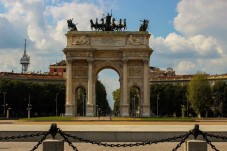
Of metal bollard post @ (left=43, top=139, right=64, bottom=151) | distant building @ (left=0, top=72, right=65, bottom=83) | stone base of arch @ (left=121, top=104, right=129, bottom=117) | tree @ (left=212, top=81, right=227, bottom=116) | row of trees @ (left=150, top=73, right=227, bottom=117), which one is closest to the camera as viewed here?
metal bollard post @ (left=43, top=139, right=64, bottom=151)

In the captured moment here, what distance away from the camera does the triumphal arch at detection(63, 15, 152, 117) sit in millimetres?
85250

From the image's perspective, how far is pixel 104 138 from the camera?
27.5m

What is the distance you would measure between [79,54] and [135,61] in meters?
10.7

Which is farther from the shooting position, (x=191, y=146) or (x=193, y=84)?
(x=193, y=84)

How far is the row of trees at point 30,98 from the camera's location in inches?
4464

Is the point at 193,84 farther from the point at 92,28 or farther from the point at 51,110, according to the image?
the point at 51,110

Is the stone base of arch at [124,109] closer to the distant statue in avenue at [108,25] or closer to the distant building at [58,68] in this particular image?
the distant statue in avenue at [108,25]

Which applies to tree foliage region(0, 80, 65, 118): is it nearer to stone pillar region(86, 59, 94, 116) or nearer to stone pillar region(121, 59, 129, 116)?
stone pillar region(86, 59, 94, 116)

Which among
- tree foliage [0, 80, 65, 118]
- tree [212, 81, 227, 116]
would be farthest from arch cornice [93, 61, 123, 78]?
tree [212, 81, 227, 116]

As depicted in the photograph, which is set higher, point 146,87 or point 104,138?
point 146,87

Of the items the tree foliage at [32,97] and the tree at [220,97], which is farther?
the tree at [220,97]

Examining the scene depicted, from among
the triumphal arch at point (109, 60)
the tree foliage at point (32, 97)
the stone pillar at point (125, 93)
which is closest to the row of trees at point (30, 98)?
the tree foliage at point (32, 97)

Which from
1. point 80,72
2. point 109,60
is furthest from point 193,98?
point 80,72

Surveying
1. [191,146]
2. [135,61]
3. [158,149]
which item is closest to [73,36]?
[135,61]
